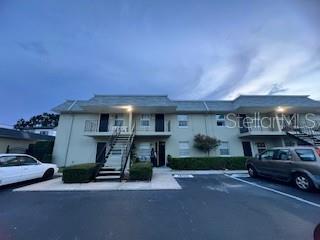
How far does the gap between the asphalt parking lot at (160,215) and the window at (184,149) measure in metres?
9.70

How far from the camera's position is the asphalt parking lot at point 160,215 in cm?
313

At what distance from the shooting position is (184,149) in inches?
633

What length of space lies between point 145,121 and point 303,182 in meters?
12.7

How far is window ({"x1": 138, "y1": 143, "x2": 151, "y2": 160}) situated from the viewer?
15836 millimetres

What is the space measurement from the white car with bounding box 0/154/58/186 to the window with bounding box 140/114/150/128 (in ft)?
29.0

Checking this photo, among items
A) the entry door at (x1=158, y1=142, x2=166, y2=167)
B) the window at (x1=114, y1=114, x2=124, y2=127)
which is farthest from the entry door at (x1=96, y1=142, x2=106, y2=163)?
the entry door at (x1=158, y1=142, x2=166, y2=167)

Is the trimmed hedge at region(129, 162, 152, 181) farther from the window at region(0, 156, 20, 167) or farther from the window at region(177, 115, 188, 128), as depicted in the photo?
the window at region(177, 115, 188, 128)

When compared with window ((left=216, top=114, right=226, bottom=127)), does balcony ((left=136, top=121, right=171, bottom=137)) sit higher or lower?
lower

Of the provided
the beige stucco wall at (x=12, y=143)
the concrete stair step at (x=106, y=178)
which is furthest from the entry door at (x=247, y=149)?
the beige stucco wall at (x=12, y=143)

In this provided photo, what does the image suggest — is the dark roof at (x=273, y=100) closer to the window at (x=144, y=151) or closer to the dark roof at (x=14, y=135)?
the window at (x=144, y=151)

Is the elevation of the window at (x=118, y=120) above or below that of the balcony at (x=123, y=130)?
above

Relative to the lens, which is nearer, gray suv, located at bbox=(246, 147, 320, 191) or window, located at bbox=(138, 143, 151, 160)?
gray suv, located at bbox=(246, 147, 320, 191)

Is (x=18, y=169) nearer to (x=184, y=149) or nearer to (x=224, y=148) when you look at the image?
(x=184, y=149)

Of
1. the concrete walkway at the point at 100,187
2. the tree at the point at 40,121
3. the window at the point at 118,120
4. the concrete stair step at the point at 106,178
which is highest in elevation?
the tree at the point at 40,121
